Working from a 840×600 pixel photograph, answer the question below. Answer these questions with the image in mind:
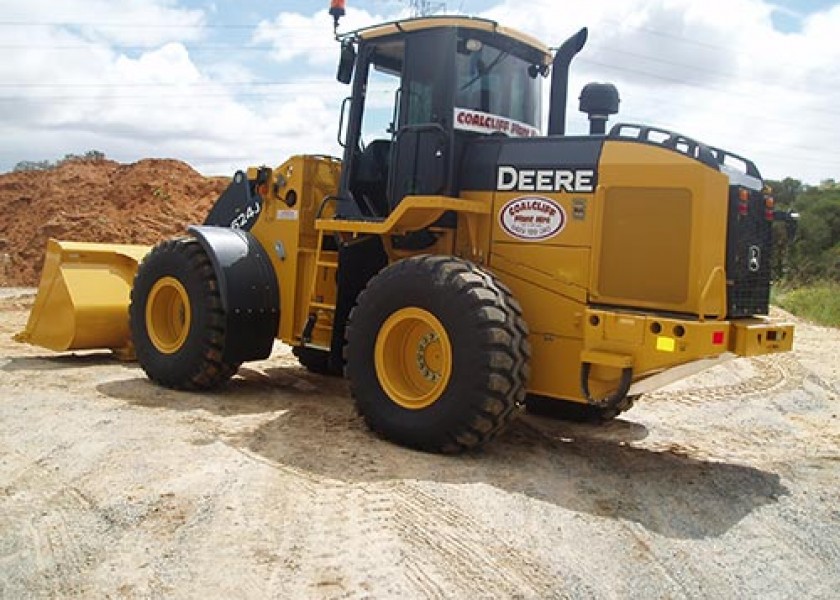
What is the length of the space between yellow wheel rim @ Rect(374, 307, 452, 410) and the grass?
13.1 metres

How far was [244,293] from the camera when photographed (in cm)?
709

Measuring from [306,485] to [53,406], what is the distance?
2.58 meters

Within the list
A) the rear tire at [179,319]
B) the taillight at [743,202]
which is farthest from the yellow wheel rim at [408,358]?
the taillight at [743,202]

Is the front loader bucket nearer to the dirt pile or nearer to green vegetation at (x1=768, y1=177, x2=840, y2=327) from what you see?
green vegetation at (x1=768, y1=177, x2=840, y2=327)

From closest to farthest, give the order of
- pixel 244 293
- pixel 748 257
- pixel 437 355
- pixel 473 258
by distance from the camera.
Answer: pixel 748 257 → pixel 437 355 → pixel 473 258 → pixel 244 293

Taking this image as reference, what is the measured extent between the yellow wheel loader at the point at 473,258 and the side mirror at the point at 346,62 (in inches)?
0.5

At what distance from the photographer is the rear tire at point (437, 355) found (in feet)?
17.0

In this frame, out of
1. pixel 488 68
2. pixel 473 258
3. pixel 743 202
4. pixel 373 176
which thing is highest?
pixel 488 68

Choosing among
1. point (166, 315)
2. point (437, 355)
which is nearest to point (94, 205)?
point (166, 315)

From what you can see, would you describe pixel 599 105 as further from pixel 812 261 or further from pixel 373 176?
pixel 812 261

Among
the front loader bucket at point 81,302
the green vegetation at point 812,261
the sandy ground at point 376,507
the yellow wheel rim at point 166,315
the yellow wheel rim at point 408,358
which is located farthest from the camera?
the green vegetation at point 812,261

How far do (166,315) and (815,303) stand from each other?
50.2ft

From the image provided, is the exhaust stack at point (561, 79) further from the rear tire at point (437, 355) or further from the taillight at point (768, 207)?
the rear tire at point (437, 355)

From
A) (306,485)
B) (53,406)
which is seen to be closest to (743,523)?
(306,485)
